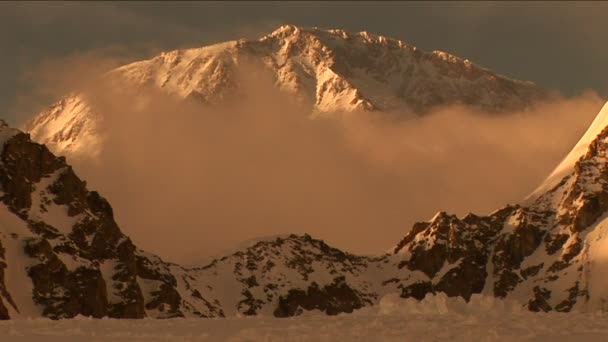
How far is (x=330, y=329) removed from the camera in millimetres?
73312

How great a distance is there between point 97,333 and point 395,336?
18.3 meters

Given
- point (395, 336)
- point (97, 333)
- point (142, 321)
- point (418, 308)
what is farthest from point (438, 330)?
point (418, 308)

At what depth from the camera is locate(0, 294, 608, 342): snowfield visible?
67.9 meters

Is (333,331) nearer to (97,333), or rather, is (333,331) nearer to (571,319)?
(97,333)

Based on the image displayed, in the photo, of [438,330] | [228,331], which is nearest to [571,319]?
[438,330]

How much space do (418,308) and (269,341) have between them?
46.0m

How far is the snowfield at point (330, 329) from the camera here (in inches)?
2675

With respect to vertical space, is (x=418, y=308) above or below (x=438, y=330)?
above

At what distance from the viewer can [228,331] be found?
75.9 m

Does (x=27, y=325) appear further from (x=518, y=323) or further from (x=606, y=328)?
(x=606, y=328)

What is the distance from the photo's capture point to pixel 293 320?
85.6 metres

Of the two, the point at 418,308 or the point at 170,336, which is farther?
the point at 418,308

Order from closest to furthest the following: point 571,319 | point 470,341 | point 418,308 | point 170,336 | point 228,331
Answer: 1. point 470,341
2. point 170,336
3. point 228,331
4. point 571,319
5. point 418,308

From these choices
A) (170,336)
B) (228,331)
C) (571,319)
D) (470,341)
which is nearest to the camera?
(470,341)
